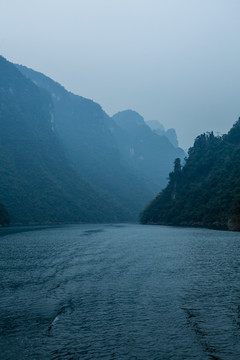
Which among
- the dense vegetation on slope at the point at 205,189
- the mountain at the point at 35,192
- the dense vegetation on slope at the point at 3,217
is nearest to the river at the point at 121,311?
the dense vegetation on slope at the point at 205,189

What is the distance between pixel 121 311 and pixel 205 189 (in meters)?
112

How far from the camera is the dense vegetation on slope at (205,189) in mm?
101062

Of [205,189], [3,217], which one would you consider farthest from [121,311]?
[205,189]

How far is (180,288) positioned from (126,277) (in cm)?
542

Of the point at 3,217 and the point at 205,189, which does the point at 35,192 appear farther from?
the point at 205,189

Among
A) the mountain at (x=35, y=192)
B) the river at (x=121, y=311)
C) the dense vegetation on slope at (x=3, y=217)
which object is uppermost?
the mountain at (x=35, y=192)

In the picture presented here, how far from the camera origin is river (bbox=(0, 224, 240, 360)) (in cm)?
1191

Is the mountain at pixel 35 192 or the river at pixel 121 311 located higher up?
the mountain at pixel 35 192

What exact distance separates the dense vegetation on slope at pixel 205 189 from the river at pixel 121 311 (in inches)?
2331

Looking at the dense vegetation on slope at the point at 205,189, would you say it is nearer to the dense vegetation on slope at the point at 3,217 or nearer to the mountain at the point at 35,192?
the mountain at the point at 35,192

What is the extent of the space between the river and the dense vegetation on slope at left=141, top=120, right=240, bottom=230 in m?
59.2

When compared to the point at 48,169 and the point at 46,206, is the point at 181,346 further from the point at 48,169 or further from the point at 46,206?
the point at 48,169

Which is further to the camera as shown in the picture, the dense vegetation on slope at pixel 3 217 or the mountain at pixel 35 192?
the mountain at pixel 35 192

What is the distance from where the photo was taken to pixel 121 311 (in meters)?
16.6
